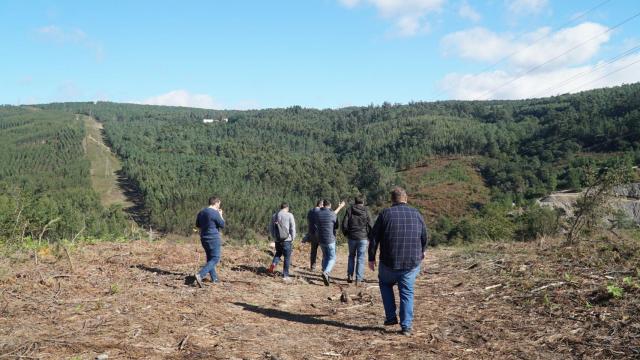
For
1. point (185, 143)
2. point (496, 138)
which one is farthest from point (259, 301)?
point (185, 143)

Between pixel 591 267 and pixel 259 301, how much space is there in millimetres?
5693

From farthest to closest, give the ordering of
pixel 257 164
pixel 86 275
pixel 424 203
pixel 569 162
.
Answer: pixel 257 164 < pixel 569 162 < pixel 424 203 < pixel 86 275

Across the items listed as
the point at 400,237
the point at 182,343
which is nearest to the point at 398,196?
the point at 400,237

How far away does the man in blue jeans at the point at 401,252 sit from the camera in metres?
5.82

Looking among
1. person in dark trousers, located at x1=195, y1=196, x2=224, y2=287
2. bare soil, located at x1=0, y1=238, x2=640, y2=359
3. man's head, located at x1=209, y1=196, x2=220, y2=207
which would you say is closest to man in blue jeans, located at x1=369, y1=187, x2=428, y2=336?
bare soil, located at x1=0, y1=238, x2=640, y2=359

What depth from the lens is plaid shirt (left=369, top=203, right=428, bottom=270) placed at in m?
5.84

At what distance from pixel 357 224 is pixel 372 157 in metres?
139

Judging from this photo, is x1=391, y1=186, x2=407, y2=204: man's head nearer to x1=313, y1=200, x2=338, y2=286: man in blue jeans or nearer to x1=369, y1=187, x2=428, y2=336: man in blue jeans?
x1=369, y1=187, x2=428, y2=336: man in blue jeans

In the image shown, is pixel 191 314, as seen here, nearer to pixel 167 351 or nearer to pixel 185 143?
pixel 167 351

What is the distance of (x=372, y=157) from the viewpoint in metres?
148

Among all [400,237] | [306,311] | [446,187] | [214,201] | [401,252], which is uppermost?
Answer: [214,201]

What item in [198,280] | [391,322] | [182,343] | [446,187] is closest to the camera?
[182,343]

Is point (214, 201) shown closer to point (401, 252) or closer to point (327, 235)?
point (327, 235)

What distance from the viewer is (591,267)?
792 centimetres
